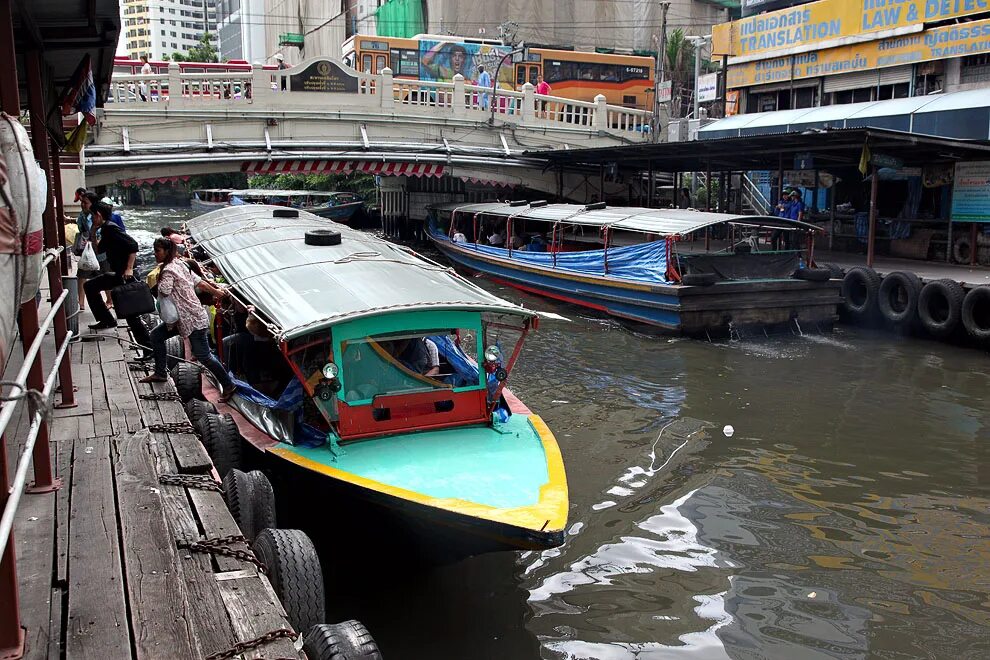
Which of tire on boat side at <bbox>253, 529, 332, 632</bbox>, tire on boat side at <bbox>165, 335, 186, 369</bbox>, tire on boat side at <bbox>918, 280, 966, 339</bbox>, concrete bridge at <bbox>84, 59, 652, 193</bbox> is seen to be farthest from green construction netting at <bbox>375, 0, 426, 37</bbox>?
tire on boat side at <bbox>253, 529, 332, 632</bbox>

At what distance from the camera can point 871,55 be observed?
22.4 metres

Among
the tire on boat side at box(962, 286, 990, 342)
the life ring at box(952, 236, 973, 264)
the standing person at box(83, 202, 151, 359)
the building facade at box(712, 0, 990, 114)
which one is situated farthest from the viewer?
the building facade at box(712, 0, 990, 114)

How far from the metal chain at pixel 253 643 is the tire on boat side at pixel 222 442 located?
3.89m

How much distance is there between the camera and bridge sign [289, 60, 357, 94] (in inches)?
882

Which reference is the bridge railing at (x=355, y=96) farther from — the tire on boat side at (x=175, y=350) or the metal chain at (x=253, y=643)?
the metal chain at (x=253, y=643)

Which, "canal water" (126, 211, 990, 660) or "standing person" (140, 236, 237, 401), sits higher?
"standing person" (140, 236, 237, 401)

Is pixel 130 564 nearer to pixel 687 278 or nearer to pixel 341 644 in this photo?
pixel 341 644

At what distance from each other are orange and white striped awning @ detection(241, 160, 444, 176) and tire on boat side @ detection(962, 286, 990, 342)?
14177mm

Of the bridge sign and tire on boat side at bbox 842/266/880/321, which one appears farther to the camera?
the bridge sign

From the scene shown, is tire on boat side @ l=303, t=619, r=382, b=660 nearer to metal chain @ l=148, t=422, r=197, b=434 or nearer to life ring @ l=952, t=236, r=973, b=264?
metal chain @ l=148, t=422, r=197, b=434

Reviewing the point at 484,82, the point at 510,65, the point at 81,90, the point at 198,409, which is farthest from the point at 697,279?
the point at 510,65

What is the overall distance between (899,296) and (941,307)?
890mm

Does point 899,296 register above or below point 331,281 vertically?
below

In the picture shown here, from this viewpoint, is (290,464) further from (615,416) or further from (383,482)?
(615,416)
